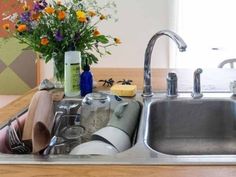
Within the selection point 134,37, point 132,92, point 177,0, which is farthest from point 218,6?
point 132,92

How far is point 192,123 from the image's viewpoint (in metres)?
1.37

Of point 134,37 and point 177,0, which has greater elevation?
point 177,0

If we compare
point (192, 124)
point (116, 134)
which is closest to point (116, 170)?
point (116, 134)

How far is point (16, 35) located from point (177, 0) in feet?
6.01

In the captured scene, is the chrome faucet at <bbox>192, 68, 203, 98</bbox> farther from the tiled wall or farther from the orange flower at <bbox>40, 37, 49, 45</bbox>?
the tiled wall

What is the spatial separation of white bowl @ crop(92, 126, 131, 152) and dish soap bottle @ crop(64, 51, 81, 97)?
15.3 inches

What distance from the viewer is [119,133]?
107 cm

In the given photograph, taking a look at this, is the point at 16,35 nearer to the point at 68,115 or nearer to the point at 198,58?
the point at 68,115

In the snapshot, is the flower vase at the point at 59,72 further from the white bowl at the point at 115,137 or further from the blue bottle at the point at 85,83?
the white bowl at the point at 115,137

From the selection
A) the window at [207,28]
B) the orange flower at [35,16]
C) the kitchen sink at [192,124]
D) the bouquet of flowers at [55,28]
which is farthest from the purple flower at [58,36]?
the window at [207,28]

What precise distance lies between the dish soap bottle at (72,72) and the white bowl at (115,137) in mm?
388

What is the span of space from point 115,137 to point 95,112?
0.76ft

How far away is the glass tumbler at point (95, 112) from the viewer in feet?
4.09

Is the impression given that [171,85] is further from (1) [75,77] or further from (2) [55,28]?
(2) [55,28]
